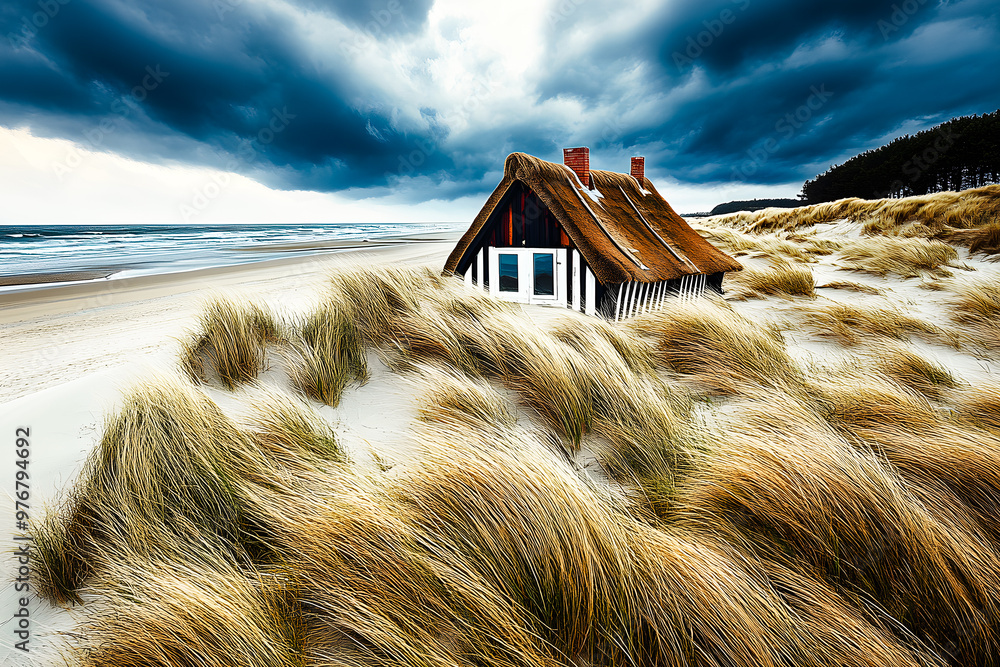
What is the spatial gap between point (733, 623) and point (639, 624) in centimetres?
28

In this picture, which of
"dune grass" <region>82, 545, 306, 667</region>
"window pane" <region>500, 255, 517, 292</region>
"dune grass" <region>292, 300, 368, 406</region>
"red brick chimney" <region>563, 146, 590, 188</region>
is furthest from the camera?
"red brick chimney" <region>563, 146, 590, 188</region>

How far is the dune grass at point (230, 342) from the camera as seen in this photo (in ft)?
10.6

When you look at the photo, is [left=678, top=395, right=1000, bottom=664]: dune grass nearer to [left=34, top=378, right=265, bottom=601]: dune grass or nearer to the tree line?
[left=34, top=378, right=265, bottom=601]: dune grass

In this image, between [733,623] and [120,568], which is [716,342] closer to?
[733,623]

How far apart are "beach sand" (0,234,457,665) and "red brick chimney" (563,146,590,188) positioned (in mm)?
3738

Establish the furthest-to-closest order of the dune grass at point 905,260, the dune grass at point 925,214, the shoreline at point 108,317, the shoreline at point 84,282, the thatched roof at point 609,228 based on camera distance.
Result: the dune grass at point 925,214
the shoreline at point 84,282
the dune grass at point 905,260
the thatched roof at point 609,228
the shoreline at point 108,317

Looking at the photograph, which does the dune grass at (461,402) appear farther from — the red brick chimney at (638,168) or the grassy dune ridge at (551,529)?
the red brick chimney at (638,168)

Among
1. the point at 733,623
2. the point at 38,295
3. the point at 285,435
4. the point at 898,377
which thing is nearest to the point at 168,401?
the point at 285,435

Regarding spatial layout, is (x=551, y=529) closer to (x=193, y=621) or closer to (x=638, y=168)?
(x=193, y=621)

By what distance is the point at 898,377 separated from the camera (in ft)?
10.3

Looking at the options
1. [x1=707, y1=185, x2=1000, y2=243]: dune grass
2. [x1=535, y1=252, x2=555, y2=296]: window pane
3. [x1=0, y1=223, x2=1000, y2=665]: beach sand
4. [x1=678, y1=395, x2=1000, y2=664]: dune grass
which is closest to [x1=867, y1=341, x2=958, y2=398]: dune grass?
[x1=0, y1=223, x2=1000, y2=665]: beach sand

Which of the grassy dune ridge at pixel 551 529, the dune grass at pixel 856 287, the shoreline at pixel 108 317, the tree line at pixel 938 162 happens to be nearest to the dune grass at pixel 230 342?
the shoreline at pixel 108 317

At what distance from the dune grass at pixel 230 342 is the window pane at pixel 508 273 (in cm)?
318

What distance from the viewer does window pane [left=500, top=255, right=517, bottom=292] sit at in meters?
6.10
